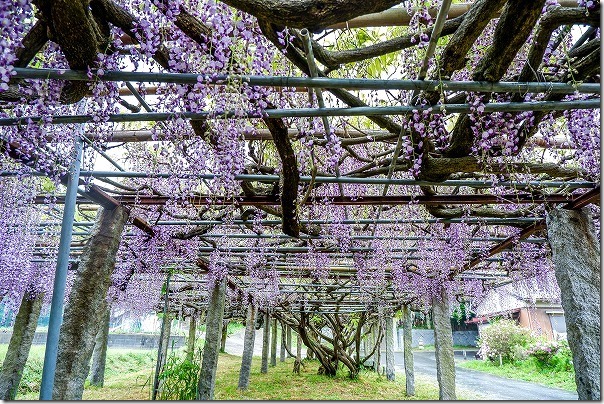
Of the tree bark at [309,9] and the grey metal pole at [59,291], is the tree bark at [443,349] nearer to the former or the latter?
the grey metal pole at [59,291]

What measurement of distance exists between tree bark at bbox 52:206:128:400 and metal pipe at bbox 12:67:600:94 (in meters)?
2.26

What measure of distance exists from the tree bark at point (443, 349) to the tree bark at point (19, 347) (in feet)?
23.6

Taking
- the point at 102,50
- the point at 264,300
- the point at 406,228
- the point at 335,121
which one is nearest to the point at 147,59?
the point at 102,50

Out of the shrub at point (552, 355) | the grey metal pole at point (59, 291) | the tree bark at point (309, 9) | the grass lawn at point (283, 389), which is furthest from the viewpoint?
the shrub at point (552, 355)

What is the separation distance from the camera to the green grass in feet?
40.8

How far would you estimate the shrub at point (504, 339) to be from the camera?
17.7 meters

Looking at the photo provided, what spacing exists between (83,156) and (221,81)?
1762 mm

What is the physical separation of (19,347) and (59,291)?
589 centimetres

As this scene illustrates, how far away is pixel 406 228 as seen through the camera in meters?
5.53

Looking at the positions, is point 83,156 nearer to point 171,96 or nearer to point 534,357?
point 171,96

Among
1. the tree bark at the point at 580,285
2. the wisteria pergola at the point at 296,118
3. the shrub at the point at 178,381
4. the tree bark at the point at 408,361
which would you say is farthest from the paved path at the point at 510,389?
the shrub at the point at 178,381

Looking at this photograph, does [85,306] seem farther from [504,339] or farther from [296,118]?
[504,339]

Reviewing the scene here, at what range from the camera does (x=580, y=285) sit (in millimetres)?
3934

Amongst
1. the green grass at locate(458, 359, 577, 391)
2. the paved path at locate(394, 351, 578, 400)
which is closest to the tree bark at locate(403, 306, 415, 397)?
the paved path at locate(394, 351, 578, 400)
